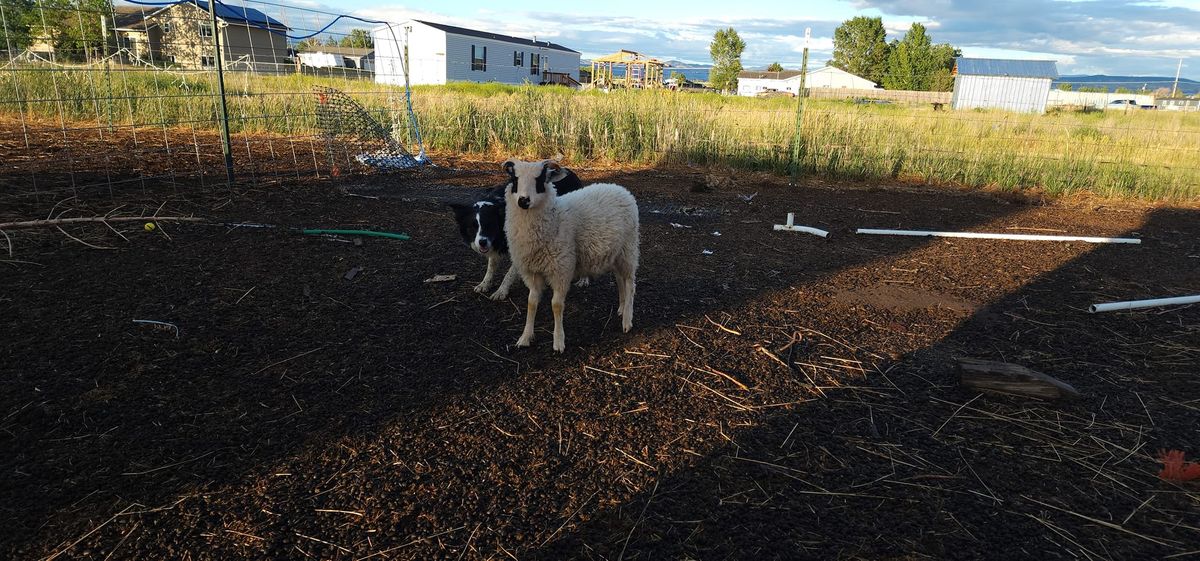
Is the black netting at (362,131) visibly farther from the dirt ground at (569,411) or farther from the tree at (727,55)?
the tree at (727,55)

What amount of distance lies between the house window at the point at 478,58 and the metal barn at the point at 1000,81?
97.7 ft

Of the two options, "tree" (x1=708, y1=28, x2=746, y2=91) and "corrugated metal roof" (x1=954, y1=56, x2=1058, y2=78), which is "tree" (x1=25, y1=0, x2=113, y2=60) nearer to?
"corrugated metal roof" (x1=954, y1=56, x2=1058, y2=78)

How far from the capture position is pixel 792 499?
2.79 metres

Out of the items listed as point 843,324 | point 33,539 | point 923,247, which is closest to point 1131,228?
point 923,247

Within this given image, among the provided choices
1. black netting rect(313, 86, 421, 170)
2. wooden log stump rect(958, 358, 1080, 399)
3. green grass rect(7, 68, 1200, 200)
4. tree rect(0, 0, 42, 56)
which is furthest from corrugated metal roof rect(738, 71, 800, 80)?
wooden log stump rect(958, 358, 1080, 399)

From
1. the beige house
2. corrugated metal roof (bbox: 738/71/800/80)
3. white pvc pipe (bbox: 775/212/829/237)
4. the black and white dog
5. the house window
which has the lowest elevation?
white pvc pipe (bbox: 775/212/829/237)

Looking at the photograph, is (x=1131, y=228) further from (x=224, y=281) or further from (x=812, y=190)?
(x=224, y=281)

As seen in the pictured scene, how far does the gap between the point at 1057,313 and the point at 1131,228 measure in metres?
4.93

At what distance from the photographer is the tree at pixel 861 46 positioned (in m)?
68.3

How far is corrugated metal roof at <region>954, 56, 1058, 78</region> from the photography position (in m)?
36.1

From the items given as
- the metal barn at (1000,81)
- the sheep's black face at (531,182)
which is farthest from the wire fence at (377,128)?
the metal barn at (1000,81)

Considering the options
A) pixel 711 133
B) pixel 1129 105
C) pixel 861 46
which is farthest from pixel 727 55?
pixel 711 133

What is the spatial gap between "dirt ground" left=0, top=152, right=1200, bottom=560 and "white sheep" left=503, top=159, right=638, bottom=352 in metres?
0.39

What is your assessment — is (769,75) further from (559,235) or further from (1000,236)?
(559,235)
